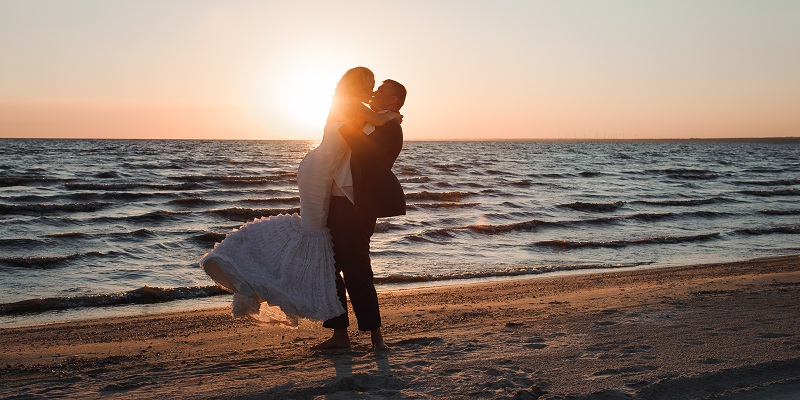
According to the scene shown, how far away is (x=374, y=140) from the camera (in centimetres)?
484

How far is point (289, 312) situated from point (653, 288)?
4.77m

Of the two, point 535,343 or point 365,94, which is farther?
point 535,343

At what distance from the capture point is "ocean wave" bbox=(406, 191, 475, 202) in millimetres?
23547

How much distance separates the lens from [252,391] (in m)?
4.17

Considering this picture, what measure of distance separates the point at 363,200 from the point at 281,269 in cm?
74

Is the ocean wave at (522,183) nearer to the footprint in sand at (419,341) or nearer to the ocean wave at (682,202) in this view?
the ocean wave at (682,202)

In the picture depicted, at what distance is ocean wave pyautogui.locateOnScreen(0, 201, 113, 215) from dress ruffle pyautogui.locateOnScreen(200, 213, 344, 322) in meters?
15.0

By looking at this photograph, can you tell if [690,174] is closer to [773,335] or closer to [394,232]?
[394,232]

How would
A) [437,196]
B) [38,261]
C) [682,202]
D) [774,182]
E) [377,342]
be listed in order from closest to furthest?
[377,342] → [38,261] → [682,202] → [437,196] → [774,182]

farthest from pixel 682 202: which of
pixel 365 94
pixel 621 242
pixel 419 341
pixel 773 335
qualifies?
pixel 365 94

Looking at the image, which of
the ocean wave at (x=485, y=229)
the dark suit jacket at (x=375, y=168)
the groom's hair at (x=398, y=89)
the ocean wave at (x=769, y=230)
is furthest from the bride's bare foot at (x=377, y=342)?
the ocean wave at (x=769, y=230)

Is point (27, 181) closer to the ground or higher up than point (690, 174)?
higher up

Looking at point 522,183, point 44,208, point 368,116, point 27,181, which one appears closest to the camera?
point 368,116

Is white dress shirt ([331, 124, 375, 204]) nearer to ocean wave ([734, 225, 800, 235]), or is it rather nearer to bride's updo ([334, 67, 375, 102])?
bride's updo ([334, 67, 375, 102])
